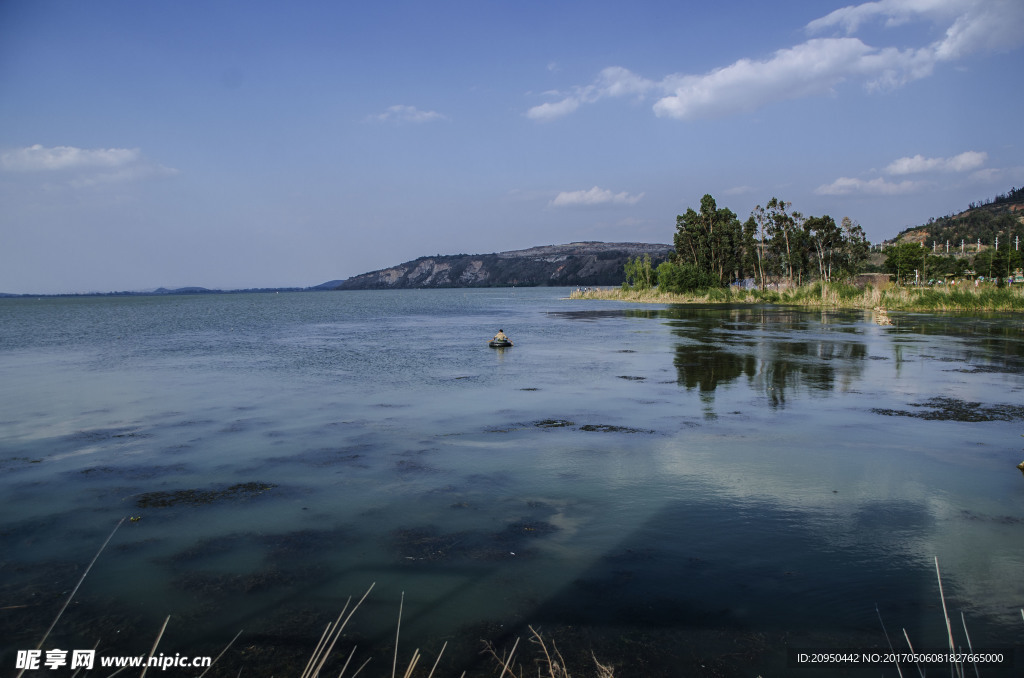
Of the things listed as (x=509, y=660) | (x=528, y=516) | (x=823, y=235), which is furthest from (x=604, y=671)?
(x=823, y=235)

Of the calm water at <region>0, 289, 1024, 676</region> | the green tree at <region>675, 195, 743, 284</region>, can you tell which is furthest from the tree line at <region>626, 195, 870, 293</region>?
the calm water at <region>0, 289, 1024, 676</region>

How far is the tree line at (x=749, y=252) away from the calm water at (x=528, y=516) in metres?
59.9

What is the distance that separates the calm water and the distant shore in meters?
33.4

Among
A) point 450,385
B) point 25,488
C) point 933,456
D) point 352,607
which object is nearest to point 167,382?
point 450,385

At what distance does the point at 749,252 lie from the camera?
80688mm

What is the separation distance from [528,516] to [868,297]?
5287 cm

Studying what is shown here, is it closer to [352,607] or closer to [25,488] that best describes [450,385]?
[25,488]

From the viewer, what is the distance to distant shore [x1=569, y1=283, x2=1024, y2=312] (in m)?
43.6

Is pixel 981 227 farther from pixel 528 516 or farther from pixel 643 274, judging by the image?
pixel 528 516

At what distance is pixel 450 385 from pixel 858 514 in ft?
38.1

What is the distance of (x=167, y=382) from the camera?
741 inches

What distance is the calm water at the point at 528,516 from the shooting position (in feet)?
17.0

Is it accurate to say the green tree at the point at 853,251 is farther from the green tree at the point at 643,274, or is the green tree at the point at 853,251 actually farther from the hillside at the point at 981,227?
the hillside at the point at 981,227

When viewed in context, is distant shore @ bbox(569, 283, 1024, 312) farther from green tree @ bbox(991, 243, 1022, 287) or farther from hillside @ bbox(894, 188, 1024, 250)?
hillside @ bbox(894, 188, 1024, 250)
